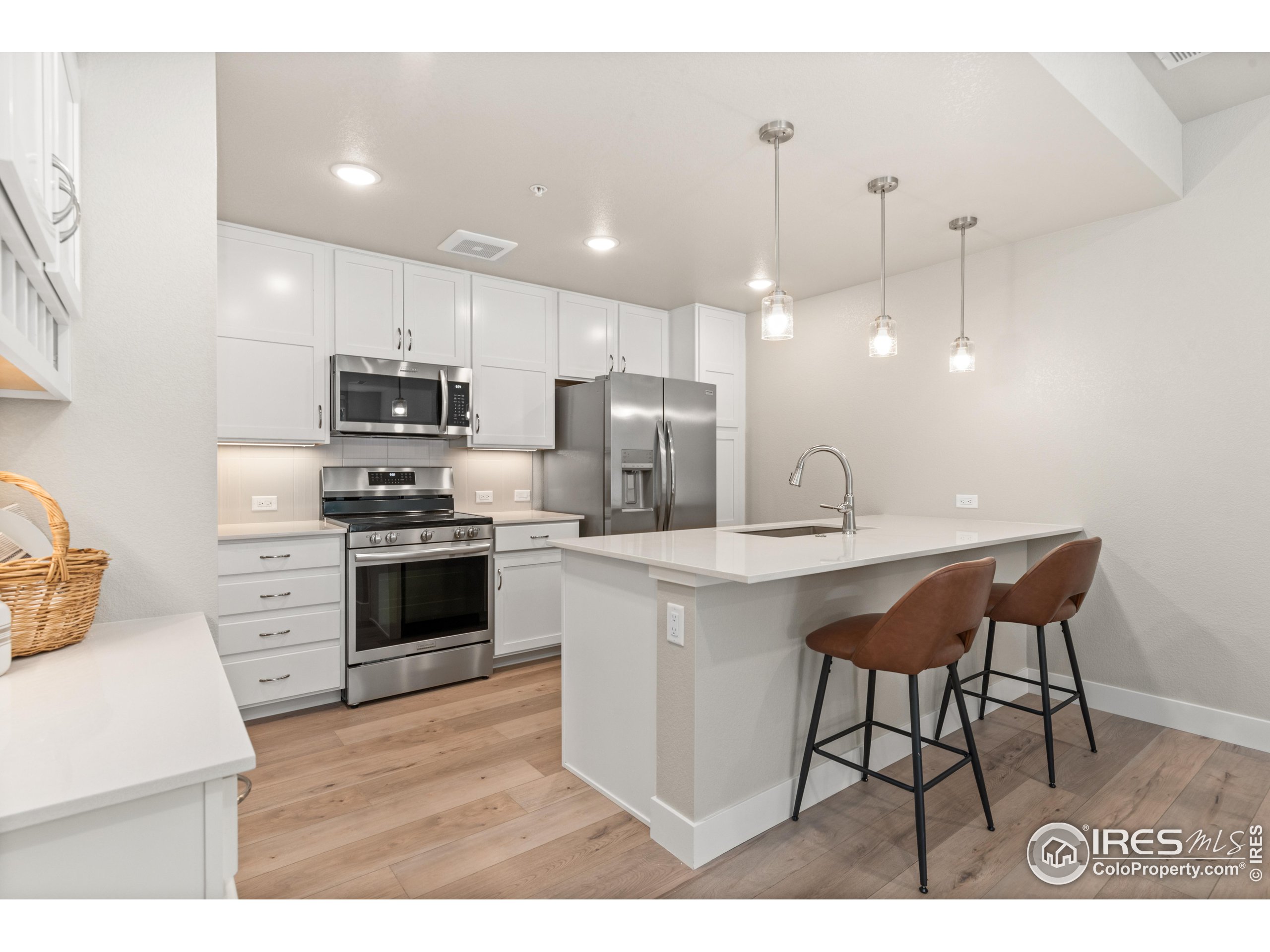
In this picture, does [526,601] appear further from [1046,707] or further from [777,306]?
[1046,707]

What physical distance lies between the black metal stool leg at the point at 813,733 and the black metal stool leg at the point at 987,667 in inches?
44.9

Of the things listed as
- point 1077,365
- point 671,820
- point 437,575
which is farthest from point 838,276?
point 671,820

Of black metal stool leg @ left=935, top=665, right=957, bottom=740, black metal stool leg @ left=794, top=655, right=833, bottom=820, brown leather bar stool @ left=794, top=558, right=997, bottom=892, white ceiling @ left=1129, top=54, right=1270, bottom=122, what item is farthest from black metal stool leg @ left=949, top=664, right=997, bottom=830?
white ceiling @ left=1129, top=54, right=1270, bottom=122

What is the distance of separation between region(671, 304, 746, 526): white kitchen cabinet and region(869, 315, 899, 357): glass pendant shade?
6.54 feet

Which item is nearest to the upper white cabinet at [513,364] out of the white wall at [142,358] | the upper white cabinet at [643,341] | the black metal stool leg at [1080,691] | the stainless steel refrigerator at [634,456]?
the stainless steel refrigerator at [634,456]

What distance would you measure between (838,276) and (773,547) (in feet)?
7.99

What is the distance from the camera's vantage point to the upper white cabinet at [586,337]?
4379 mm

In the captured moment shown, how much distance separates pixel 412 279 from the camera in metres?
3.76

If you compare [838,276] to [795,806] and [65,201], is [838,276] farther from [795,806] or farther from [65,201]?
[65,201]

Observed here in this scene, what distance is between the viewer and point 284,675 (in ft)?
10.2

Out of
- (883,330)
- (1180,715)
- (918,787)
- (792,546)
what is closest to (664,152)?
(883,330)

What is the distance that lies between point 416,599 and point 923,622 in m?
2.53

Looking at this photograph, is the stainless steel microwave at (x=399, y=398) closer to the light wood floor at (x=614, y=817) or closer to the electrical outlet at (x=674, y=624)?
the light wood floor at (x=614, y=817)

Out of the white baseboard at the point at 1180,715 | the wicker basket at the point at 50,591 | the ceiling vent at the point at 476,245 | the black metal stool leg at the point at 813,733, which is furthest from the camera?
the ceiling vent at the point at 476,245
